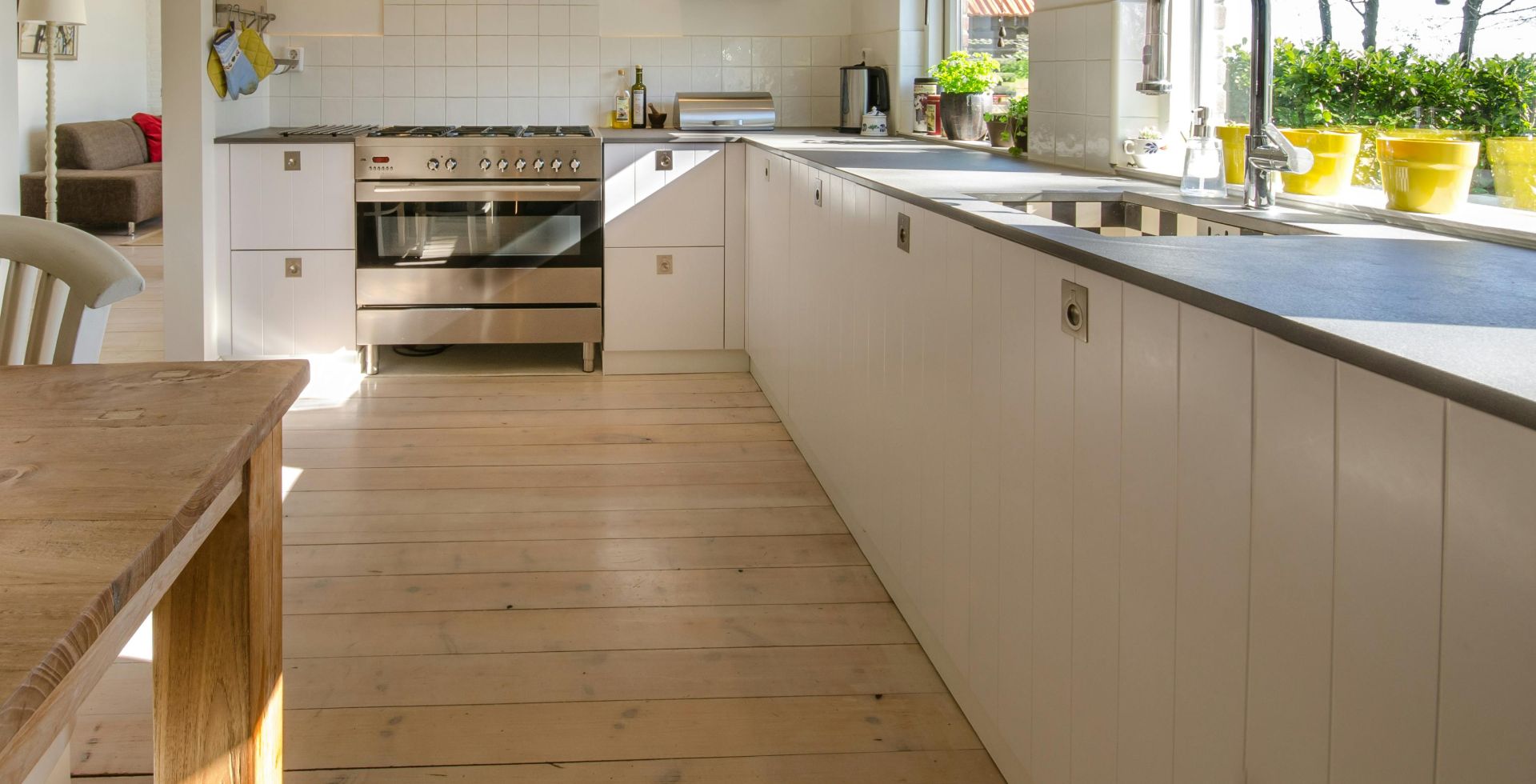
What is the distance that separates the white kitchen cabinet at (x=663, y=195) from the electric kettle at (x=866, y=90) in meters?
0.63

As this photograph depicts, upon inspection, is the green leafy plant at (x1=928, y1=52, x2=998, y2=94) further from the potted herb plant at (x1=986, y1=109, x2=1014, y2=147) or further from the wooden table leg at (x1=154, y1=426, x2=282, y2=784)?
the wooden table leg at (x1=154, y1=426, x2=282, y2=784)

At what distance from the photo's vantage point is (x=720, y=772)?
1.99 m

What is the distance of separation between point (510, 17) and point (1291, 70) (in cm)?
371

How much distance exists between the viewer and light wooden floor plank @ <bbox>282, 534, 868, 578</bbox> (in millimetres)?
2881

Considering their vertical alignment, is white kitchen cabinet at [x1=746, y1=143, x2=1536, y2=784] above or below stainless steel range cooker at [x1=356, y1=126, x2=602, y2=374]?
below

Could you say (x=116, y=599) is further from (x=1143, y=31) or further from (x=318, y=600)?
(x=1143, y=31)

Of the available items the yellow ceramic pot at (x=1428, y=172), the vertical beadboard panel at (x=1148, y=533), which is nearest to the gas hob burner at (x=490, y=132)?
the yellow ceramic pot at (x=1428, y=172)

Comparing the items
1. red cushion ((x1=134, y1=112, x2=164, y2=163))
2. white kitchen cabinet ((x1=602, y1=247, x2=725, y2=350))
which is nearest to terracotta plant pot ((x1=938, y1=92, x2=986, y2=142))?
Result: white kitchen cabinet ((x1=602, y1=247, x2=725, y2=350))

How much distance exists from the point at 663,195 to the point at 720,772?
3.16 metres

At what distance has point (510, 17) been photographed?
213 inches

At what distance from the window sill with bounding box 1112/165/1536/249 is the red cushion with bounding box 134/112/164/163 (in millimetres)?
9822

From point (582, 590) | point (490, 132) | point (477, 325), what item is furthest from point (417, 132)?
point (582, 590)

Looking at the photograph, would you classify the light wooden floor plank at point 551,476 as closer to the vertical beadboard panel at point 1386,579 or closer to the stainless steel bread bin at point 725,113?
the stainless steel bread bin at point 725,113

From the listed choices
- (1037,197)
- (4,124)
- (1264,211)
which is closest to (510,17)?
(4,124)
